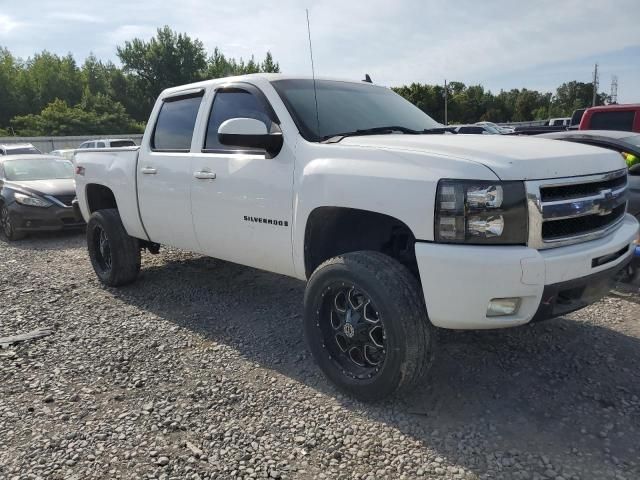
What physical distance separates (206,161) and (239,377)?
1.64 metres

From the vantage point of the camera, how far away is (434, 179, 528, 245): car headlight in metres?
2.43

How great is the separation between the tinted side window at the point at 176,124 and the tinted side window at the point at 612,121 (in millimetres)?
6990

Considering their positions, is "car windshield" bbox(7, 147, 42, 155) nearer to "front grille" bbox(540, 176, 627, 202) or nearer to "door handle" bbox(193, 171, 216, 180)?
"door handle" bbox(193, 171, 216, 180)

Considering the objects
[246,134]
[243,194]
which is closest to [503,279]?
[246,134]

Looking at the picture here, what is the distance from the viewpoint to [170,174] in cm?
429

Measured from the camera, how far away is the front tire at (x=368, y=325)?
2678mm

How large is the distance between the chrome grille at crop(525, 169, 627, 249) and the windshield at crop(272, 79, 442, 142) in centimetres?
140

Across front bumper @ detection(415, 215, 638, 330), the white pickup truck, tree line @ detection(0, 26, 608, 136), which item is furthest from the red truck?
tree line @ detection(0, 26, 608, 136)

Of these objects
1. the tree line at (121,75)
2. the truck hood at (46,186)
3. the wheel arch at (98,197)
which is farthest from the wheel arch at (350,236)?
the tree line at (121,75)

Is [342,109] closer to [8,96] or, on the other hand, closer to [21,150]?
[21,150]

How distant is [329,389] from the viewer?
3.18 meters

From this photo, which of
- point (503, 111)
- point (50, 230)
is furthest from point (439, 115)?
point (50, 230)

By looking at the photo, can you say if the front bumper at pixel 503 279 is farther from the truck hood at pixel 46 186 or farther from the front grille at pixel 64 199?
the truck hood at pixel 46 186

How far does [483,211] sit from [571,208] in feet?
1.70
